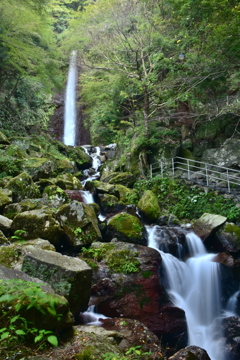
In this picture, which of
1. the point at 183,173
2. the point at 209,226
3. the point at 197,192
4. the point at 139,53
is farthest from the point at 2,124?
the point at 209,226

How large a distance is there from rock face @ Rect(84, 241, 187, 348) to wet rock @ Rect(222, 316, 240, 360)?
92 centimetres

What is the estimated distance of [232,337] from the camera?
5.70 m

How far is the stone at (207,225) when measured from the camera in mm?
8883

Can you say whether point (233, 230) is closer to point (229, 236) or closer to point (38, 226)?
point (229, 236)

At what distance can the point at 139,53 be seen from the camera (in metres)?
14.7

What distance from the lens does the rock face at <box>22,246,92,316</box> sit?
13.2 feet

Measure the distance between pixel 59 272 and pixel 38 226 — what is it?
9.15 ft

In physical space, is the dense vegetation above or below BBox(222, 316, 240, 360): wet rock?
above

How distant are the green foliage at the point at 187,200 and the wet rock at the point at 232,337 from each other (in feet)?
14.3

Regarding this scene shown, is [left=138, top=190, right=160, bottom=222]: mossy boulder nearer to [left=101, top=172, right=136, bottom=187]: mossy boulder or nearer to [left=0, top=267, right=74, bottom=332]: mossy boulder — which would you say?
[left=101, top=172, right=136, bottom=187]: mossy boulder

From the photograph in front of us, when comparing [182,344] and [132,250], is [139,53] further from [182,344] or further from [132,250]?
[182,344]

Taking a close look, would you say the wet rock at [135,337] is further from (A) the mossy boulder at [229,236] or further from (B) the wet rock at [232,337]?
(A) the mossy boulder at [229,236]

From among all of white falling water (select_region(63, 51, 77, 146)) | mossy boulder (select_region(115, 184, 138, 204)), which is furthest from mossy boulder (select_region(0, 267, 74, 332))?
white falling water (select_region(63, 51, 77, 146))

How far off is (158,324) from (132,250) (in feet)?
6.06
